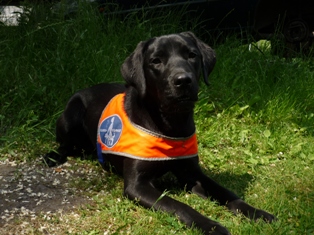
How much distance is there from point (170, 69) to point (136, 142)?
0.55 metres

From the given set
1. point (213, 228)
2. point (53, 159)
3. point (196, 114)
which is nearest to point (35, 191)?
point (53, 159)

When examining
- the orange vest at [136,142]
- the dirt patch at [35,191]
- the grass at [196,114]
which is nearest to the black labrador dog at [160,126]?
the orange vest at [136,142]

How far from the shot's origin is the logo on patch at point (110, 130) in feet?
12.8

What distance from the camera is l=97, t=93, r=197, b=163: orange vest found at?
3.68m

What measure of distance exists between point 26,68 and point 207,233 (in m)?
3.19

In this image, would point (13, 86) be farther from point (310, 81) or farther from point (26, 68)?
point (310, 81)

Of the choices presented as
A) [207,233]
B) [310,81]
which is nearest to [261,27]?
[310,81]

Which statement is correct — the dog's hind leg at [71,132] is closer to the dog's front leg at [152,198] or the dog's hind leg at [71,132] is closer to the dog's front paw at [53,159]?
the dog's front paw at [53,159]

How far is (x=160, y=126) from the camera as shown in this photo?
3760mm

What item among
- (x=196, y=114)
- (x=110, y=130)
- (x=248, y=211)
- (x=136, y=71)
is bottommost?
(x=196, y=114)

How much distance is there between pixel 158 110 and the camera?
147 inches

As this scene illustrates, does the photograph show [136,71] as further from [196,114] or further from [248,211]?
[196,114]

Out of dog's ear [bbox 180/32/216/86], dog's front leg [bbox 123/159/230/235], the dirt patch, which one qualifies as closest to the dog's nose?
dog's ear [bbox 180/32/216/86]

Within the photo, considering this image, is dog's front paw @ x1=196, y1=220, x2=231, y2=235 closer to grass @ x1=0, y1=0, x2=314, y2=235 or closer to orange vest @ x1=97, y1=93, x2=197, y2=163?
grass @ x1=0, y1=0, x2=314, y2=235
